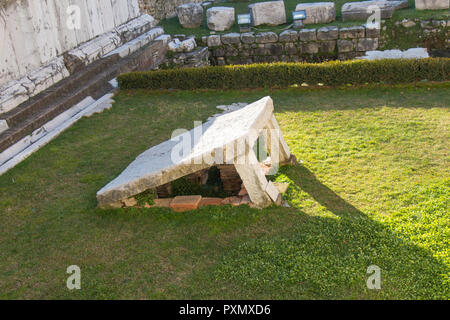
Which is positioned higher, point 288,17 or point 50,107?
point 288,17

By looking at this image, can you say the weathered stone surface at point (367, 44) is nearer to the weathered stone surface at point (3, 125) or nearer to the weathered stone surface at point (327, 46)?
the weathered stone surface at point (327, 46)

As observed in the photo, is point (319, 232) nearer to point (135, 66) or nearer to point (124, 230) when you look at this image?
point (124, 230)

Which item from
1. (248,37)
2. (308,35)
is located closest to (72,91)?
(248,37)

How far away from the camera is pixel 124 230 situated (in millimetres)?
4863

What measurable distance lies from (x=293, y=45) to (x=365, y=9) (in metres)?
2.16

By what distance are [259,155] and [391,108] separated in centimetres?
283

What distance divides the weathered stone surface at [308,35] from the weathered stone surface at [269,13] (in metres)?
1.16

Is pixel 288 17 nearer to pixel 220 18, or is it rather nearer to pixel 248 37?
pixel 248 37

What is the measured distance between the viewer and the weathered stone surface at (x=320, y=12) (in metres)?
12.5

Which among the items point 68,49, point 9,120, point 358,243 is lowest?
point 358,243

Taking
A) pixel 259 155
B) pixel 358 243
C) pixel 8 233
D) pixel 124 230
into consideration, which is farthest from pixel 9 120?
pixel 358 243

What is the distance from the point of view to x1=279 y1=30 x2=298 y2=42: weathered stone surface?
474 inches

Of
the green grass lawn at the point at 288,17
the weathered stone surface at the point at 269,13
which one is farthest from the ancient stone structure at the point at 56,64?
the weathered stone surface at the point at 269,13

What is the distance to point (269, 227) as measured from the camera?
15.4 ft
